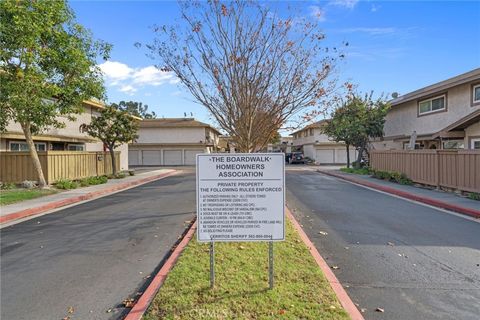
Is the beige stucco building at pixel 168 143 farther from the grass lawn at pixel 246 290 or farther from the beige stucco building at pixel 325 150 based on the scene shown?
the grass lawn at pixel 246 290

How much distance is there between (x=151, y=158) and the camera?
52.1 m

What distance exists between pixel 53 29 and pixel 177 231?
11.5m

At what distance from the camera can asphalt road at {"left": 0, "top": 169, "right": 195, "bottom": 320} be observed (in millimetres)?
4520

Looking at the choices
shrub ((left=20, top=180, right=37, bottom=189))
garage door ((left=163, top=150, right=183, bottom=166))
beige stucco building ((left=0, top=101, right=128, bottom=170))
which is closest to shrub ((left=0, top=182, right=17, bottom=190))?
shrub ((left=20, top=180, right=37, bottom=189))

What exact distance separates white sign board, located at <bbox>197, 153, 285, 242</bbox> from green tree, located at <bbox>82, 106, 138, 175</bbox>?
20.9 m

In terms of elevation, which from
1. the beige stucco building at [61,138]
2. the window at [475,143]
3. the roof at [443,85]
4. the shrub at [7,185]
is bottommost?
the shrub at [7,185]

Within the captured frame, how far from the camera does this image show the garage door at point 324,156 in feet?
175

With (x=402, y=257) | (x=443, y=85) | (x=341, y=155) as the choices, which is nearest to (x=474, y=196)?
(x=402, y=257)

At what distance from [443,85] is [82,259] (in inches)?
805

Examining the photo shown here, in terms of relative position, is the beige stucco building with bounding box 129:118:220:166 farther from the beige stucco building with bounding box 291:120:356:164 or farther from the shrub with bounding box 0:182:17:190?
the shrub with bounding box 0:182:17:190

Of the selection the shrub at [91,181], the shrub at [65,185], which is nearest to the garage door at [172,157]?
the shrub at [91,181]

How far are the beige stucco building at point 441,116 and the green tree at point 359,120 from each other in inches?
40.8

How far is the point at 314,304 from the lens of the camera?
4.22m

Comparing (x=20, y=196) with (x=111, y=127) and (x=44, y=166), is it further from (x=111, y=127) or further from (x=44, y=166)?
(x=111, y=127)
